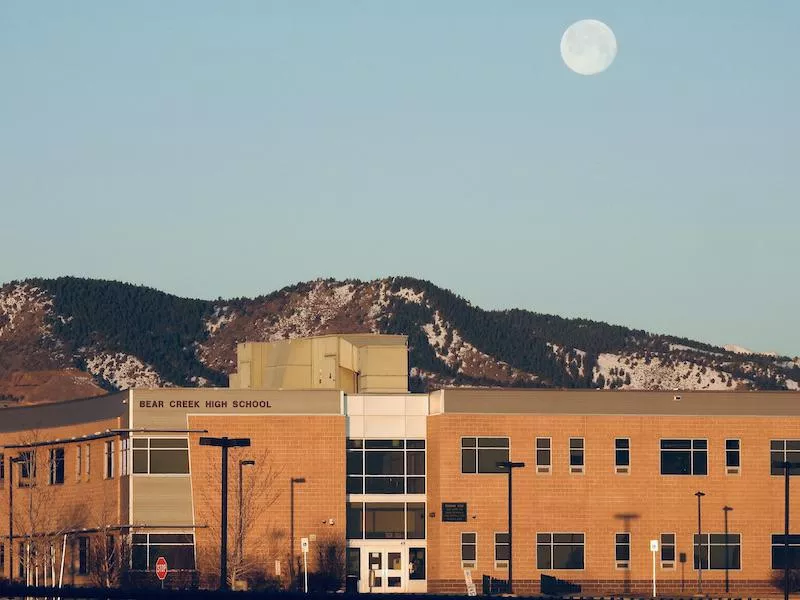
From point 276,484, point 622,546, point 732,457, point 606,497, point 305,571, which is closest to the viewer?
point 305,571

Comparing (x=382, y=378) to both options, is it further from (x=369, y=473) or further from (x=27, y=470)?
(x=27, y=470)

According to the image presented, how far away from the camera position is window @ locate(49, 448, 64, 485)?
4136 inches

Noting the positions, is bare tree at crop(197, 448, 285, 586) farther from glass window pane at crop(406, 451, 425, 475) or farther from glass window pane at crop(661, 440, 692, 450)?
glass window pane at crop(661, 440, 692, 450)

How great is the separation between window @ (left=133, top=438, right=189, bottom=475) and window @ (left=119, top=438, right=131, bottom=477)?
0.65m

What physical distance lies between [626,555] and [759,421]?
1115 centimetres

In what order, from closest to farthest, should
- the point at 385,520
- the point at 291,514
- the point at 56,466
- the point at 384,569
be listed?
the point at 291,514 → the point at 384,569 → the point at 385,520 → the point at 56,466

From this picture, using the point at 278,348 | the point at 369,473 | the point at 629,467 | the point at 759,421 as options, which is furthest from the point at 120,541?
the point at 759,421

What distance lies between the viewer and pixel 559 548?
317 feet

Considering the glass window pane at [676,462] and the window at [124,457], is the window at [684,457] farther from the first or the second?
the window at [124,457]

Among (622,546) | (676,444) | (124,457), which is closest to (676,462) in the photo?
(676,444)

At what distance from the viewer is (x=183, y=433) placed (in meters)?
95.6

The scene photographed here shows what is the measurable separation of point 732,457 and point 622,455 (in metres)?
6.49

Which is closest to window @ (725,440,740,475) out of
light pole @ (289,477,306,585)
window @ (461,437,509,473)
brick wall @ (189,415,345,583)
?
window @ (461,437,509,473)

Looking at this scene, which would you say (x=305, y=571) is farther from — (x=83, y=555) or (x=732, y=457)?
(x=732, y=457)
